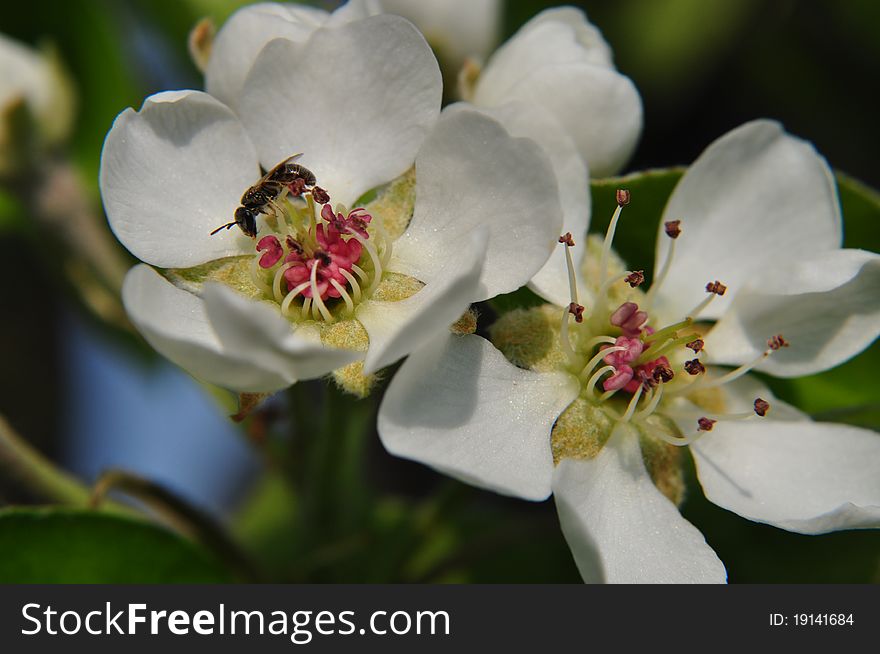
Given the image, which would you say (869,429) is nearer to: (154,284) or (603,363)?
(603,363)

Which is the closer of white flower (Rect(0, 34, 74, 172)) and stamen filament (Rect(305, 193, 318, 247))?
stamen filament (Rect(305, 193, 318, 247))

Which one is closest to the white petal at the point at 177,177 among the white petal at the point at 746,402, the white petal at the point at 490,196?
the white petal at the point at 490,196

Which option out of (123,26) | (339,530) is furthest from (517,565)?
(123,26)

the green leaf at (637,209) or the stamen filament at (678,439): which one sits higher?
the green leaf at (637,209)

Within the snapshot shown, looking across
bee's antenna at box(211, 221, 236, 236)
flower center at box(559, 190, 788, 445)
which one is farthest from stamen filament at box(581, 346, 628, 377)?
bee's antenna at box(211, 221, 236, 236)

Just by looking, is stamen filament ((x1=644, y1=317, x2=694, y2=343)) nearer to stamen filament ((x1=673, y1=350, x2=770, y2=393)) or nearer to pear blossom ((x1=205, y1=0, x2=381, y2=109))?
stamen filament ((x1=673, y1=350, x2=770, y2=393))

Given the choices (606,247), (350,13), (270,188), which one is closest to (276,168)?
(270,188)

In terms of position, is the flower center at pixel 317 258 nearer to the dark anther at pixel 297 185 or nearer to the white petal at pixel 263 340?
the dark anther at pixel 297 185
